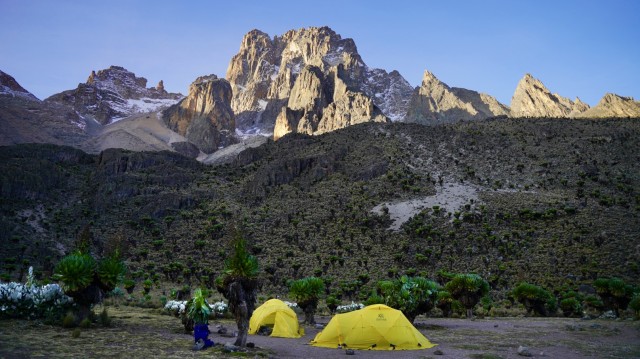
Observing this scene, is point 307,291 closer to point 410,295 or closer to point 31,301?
point 410,295

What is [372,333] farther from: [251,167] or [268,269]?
[251,167]

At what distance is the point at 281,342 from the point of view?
2431 cm

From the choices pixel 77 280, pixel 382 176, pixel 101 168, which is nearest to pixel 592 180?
pixel 382 176

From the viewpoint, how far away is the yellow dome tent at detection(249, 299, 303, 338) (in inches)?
1070

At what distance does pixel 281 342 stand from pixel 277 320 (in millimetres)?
3522

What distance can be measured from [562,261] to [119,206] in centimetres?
7258

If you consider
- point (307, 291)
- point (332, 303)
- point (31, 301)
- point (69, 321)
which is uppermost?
point (307, 291)

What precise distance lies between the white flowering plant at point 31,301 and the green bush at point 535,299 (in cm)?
3409

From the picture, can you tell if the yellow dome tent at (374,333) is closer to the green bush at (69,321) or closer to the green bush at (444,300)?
the green bush at (69,321)

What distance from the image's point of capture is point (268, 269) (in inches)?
2343

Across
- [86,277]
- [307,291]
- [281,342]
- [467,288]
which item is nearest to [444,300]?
[467,288]

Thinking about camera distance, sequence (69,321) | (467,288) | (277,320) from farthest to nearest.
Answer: (467,288) < (277,320) < (69,321)

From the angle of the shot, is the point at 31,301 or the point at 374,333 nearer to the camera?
the point at 374,333

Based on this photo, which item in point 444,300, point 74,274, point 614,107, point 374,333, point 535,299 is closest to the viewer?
point 374,333
